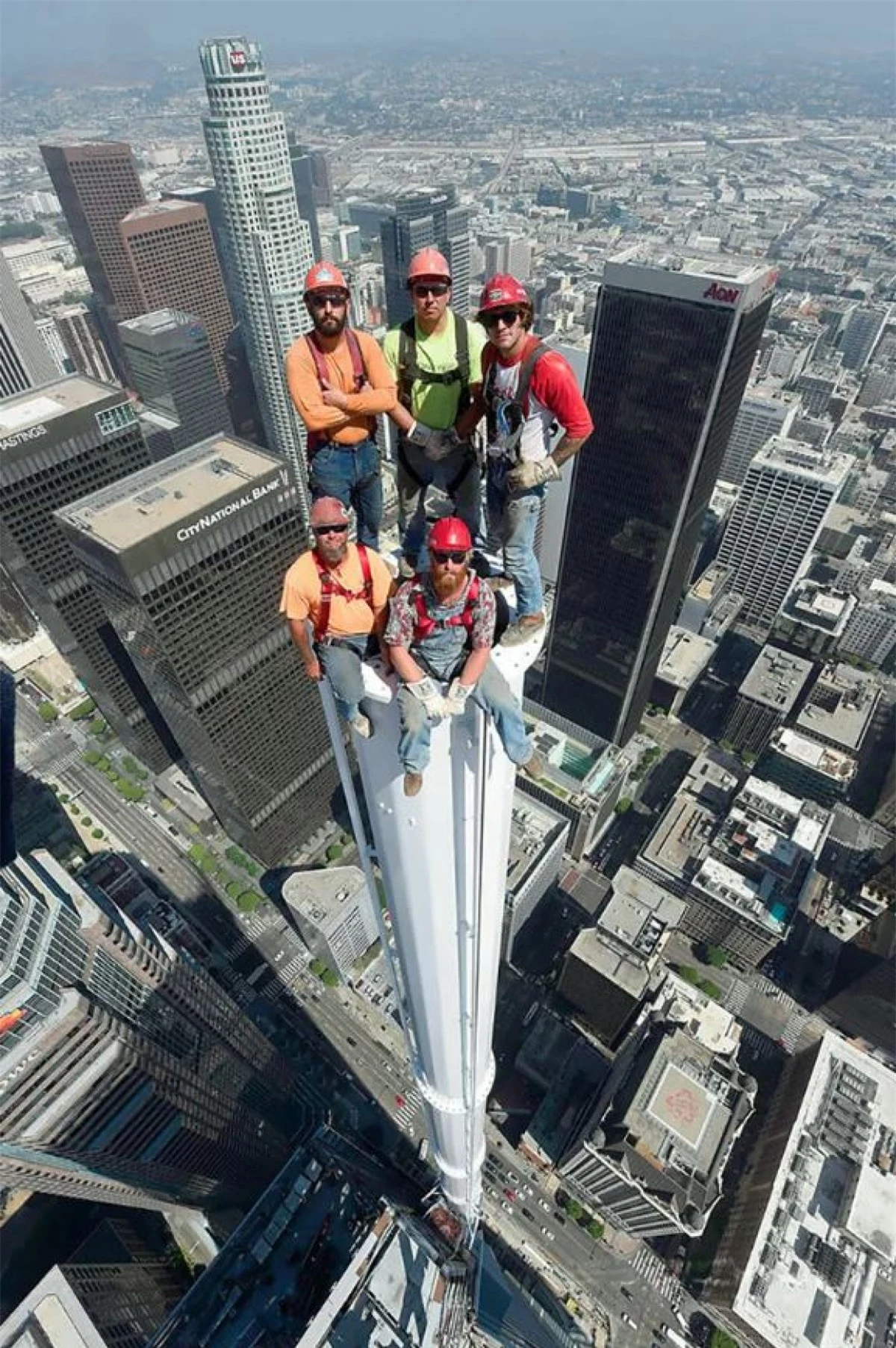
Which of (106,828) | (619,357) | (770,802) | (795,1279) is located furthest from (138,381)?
(795,1279)

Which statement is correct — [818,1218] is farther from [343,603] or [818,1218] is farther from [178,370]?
[178,370]

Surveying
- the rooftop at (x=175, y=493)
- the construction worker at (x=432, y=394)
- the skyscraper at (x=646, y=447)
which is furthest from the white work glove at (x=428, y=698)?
the skyscraper at (x=646, y=447)

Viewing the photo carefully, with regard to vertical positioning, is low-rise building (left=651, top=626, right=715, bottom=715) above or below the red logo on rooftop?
below

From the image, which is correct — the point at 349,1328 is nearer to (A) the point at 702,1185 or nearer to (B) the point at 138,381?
(A) the point at 702,1185

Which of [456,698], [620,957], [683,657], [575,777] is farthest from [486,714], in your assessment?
[683,657]

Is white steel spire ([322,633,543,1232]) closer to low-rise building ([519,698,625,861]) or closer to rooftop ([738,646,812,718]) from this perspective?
low-rise building ([519,698,625,861])

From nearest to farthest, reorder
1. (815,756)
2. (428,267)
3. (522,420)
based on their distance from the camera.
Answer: (428,267) < (522,420) < (815,756)

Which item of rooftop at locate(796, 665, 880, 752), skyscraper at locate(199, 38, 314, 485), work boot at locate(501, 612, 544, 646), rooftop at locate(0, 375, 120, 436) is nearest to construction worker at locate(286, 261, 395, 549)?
work boot at locate(501, 612, 544, 646)
